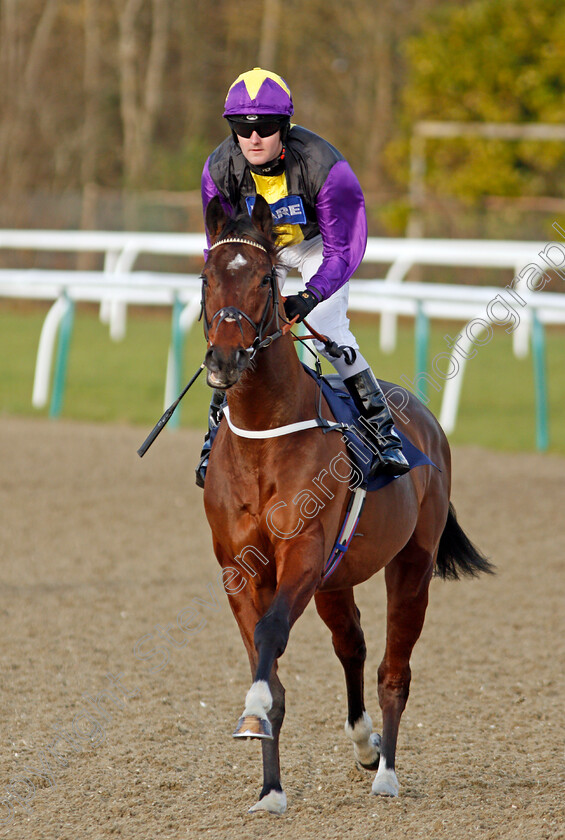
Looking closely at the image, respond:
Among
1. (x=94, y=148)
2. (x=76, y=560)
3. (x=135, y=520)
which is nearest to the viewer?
(x=76, y=560)

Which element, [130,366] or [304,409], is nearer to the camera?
[304,409]

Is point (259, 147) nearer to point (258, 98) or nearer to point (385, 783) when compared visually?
point (258, 98)

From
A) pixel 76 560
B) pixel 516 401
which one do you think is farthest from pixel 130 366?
pixel 76 560

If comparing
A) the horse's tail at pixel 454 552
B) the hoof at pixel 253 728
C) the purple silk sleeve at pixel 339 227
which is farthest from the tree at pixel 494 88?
the hoof at pixel 253 728

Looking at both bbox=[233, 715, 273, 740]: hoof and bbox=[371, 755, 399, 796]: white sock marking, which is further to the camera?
bbox=[371, 755, 399, 796]: white sock marking

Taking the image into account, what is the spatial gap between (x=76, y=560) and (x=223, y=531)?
11.5ft

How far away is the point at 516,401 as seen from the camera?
12578 millimetres

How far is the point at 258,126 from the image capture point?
348 cm

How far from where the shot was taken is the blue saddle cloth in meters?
3.67

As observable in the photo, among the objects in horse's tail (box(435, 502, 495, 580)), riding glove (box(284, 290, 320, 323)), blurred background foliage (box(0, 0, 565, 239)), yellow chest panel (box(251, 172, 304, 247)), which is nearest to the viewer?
riding glove (box(284, 290, 320, 323))

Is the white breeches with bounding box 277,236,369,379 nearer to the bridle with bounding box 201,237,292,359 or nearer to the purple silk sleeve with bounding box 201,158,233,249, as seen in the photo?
the purple silk sleeve with bounding box 201,158,233,249

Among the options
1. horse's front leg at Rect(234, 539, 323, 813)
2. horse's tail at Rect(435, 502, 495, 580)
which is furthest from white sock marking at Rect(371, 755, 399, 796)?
horse's tail at Rect(435, 502, 495, 580)

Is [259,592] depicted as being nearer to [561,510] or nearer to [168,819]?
[168,819]

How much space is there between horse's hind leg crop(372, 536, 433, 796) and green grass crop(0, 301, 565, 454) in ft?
20.6
